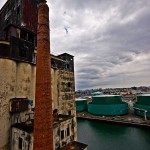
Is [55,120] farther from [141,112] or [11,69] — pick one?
[141,112]

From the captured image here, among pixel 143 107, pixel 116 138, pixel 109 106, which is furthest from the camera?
pixel 109 106

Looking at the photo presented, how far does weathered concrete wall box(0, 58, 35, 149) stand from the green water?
12.9 m

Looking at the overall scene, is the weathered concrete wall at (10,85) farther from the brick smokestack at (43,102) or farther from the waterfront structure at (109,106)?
the waterfront structure at (109,106)

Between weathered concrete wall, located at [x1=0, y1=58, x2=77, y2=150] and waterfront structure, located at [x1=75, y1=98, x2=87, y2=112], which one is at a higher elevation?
weathered concrete wall, located at [x1=0, y1=58, x2=77, y2=150]

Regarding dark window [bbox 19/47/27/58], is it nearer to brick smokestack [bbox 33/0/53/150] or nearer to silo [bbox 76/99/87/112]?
brick smokestack [bbox 33/0/53/150]

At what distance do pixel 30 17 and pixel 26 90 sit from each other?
377 inches

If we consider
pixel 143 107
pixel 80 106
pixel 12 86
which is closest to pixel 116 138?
pixel 143 107

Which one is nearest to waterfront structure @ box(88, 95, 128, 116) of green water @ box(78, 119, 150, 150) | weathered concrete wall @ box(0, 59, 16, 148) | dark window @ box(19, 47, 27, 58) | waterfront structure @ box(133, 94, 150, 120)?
waterfront structure @ box(133, 94, 150, 120)

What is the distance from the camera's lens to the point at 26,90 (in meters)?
13.2

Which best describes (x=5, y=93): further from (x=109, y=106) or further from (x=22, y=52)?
(x=109, y=106)

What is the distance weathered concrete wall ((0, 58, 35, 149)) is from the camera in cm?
1119

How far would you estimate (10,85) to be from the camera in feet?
39.0

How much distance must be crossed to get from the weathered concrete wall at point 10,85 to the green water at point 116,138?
12852 millimetres

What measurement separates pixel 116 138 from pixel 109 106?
46.7 ft
